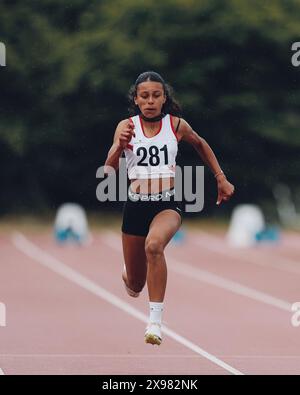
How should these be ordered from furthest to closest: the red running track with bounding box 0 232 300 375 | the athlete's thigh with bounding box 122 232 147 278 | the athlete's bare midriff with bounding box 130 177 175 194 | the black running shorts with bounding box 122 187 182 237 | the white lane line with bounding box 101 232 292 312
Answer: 1. the white lane line with bounding box 101 232 292 312
2. the red running track with bounding box 0 232 300 375
3. the athlete's thigh with bounding box 122 232 147 278
4. the black running shorts with bounding box 122 187 182 237
5. the athlete's bare midriff with bounding box 130 177 175 194

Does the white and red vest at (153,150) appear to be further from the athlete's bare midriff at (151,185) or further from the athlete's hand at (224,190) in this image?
the athlete's hand at (224,190)

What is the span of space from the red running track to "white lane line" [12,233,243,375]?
2 cm

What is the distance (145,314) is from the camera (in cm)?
1845

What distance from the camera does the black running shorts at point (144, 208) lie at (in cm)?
1105

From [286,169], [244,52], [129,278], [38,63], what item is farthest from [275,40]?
[129,278]

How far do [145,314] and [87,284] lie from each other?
15.7 ft

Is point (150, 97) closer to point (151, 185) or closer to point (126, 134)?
point (126, 134)

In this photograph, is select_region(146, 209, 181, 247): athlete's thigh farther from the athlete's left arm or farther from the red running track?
the red running track

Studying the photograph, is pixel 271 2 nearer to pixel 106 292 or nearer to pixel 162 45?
pixel 162 45

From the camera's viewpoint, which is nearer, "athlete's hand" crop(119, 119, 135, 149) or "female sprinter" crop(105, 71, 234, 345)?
"athlete's hand" crop(119, 119, 135, 149)

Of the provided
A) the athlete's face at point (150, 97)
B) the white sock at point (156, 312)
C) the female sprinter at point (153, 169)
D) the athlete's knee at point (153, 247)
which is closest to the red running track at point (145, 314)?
the white sock at point (156, 312)

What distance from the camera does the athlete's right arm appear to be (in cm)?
1051

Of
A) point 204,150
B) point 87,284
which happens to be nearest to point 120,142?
point 204,150

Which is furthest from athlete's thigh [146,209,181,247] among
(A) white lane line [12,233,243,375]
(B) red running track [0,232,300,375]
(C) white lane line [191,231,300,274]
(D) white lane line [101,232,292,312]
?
(C) white lane line [191,231,300,274]
